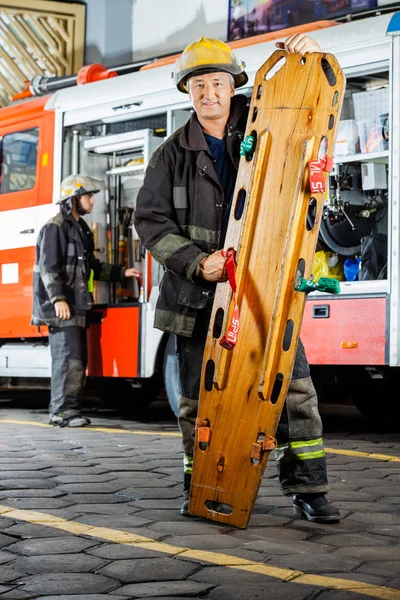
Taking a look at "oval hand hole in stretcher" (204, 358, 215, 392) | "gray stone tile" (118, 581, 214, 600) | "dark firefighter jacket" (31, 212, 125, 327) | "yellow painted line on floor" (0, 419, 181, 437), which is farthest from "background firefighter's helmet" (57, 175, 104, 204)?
"gray stone tile" (118, 581, 214, 600)

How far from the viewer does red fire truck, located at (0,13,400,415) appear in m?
7.26

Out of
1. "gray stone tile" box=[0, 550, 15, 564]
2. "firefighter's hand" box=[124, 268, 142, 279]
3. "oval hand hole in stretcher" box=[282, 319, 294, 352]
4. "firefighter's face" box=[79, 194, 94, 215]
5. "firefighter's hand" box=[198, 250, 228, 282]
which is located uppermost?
"firefighter's face" box=[79, 194, 94, 215]

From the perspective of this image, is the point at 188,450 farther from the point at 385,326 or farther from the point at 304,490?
the point at 385,326

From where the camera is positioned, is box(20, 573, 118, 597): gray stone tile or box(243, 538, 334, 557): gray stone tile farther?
box(243, 538, 334, 557): gray stone tile

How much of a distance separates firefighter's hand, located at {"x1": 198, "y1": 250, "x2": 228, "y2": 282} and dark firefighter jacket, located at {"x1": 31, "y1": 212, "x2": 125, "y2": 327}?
176 inches

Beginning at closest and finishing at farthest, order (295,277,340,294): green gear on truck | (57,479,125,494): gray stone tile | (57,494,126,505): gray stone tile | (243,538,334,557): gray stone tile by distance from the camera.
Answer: (243,538,334,557): gray stone tile → (295,277,340,294): green gear on truck → (57,494,126,505): gray stone tile → (57,479,125,494): gray stone tile

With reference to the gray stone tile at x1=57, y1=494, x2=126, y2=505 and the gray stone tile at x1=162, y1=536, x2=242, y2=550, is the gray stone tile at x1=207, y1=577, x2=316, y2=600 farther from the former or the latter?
the gray stone tile at x1=57, y1=494, x2=126, y2=505

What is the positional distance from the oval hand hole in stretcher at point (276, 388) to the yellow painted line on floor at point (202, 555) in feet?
1.95

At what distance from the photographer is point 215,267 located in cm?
427

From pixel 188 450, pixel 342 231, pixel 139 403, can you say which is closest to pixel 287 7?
pixel 139 403

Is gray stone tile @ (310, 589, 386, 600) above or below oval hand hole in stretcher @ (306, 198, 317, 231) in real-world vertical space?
below

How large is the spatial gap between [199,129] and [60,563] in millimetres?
1952

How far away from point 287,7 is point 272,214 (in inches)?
389

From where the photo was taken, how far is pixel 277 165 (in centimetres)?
426
